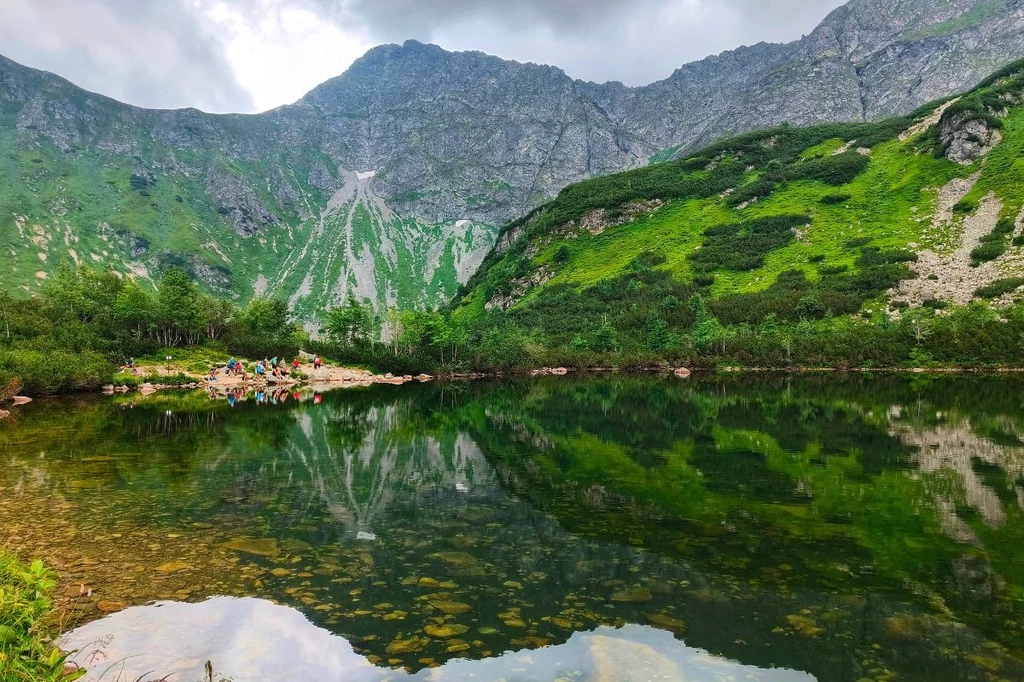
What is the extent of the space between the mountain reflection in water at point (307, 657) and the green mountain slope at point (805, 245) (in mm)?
109234

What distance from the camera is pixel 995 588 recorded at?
1066cm

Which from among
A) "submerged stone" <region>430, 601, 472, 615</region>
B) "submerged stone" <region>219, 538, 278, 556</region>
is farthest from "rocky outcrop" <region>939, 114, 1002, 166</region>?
"submerged stone" <region>219, 538, 278, 556</region>

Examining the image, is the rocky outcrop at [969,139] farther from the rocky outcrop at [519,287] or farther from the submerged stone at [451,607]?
the submerged stone at [451,607]

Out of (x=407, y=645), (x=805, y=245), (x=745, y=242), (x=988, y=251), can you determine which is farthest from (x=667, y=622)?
(x=745, y=242)

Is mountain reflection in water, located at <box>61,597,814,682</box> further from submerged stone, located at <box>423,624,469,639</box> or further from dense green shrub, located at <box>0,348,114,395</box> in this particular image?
dense green shrub, located at <box>0,348,114,395</box>

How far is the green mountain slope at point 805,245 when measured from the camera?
116000 millimetres

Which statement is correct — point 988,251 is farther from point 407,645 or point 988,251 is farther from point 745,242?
point 407,645

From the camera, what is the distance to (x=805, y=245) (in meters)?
149

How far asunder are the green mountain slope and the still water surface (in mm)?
96716

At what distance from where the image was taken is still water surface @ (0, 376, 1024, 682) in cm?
847

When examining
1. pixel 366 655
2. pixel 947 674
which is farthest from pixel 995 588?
pixel 366 655

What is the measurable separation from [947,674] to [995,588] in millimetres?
4139

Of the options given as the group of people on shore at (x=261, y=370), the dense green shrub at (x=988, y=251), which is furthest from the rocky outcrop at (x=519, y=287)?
the dense green shrub at (x=988, y=251)

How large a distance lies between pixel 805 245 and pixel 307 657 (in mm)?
164385
